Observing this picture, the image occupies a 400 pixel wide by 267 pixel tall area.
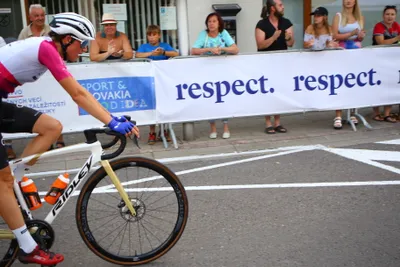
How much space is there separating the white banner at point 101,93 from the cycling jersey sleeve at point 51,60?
4080mm

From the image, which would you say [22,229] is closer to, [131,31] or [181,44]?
[181,44]

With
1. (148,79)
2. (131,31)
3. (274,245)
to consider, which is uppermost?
(131,31)

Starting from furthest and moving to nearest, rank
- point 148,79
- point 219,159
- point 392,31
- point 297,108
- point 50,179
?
1. point 392,31
2. point 297,108
3. point 148,79
4. point 219,159
5. point 50,179

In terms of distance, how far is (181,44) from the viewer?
8.11 metres

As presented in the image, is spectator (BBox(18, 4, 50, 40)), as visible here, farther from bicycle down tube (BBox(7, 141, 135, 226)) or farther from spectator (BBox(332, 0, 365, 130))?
bicycle down tube (BBox(7, 141, 135, 226))

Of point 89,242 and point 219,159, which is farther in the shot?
point 219,159

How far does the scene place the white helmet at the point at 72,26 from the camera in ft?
11.4

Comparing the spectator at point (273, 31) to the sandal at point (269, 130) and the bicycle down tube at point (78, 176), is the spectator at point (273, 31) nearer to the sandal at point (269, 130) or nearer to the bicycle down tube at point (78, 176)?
the sandal at point (269, 130)

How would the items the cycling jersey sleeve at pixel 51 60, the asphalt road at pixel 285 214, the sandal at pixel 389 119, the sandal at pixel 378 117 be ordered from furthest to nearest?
the sandal at pixel 378 117 → the sandal at pixel 389 119 → the asphalt road at pixel 285 214 → the cycling jersey sleeve at pixel 51 60

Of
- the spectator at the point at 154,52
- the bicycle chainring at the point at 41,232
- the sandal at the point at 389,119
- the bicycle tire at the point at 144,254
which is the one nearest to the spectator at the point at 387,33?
the sandal at the point at 389,119

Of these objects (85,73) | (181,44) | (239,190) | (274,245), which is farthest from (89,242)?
(181,44)

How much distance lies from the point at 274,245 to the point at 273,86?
427 cm

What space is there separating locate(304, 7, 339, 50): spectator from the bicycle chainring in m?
5.97

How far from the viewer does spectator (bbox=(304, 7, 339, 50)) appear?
8.52m
